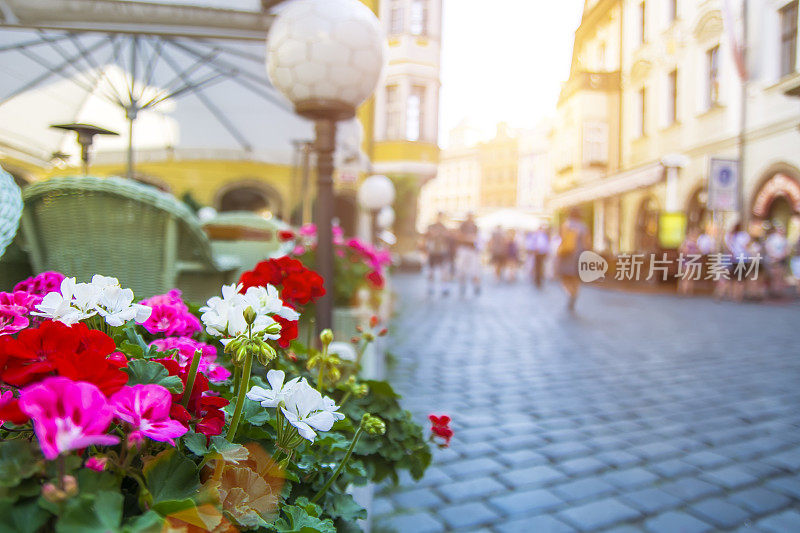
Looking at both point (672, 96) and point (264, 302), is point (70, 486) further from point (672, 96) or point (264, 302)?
point (672, 96)

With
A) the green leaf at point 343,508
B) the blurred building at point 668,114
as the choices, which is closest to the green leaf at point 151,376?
the green leaf at point 343,508

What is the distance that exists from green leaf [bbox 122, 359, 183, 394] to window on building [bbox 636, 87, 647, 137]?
2.40 feet

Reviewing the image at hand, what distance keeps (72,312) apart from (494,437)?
2551 mm

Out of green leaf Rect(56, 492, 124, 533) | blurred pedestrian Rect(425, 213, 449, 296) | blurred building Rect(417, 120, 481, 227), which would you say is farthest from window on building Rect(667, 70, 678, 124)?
blurred pedestrian Rect(425, 213, 449, 296)

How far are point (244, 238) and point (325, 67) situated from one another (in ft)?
9.51

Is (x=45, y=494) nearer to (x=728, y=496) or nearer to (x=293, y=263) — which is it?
(x=293, y=263)

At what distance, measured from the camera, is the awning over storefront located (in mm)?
856

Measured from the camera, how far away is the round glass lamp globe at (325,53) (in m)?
2.41

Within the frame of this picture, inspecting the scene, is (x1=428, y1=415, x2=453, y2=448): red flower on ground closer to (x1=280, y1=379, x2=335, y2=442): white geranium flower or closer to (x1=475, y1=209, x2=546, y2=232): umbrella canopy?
(x1=475, y1=209, x2=546, y2=232): umbrella canopy

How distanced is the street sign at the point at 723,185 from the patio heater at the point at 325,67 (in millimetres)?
1857

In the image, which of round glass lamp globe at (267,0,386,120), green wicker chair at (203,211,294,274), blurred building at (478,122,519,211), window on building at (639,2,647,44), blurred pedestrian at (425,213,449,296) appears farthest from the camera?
blurred pedestrian at (425,213,449,296)

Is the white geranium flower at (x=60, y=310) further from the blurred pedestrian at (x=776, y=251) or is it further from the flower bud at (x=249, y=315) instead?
the blurred pedestrian at (x=776, y=251)

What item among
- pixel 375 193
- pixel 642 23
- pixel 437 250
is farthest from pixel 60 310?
pixel 437 250

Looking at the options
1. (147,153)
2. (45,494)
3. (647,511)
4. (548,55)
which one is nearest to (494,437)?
(647,511)
